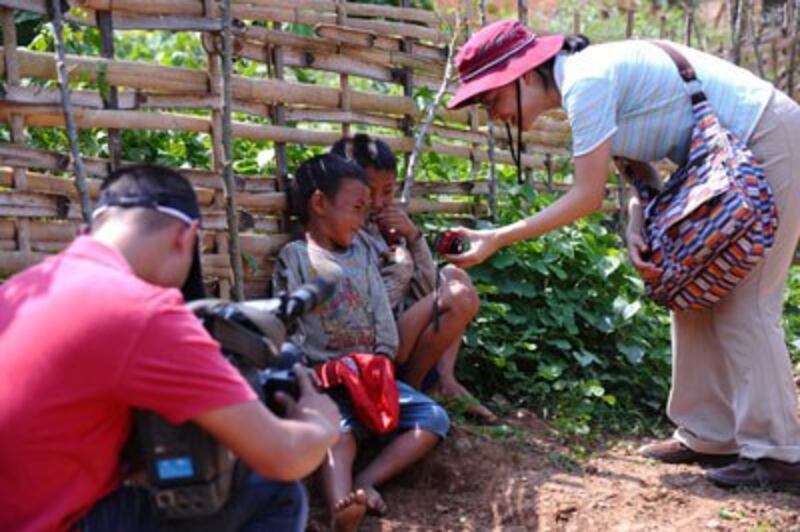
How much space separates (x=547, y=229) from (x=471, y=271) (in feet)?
4.44

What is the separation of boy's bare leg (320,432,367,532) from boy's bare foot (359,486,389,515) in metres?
0.06

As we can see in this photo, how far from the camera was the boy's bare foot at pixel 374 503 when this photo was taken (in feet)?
12.7

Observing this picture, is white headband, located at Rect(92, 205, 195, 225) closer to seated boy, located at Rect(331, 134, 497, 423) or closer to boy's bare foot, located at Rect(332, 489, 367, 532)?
boy's bare foot, located at Rect(332, 489, 367, 532)

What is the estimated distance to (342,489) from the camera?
12.5 ft

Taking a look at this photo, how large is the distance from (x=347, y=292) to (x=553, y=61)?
3.56 ft

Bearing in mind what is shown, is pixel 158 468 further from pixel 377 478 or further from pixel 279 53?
pixel 279 53

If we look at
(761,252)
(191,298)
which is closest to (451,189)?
(761,252)

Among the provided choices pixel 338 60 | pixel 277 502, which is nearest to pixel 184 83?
pixel 338 60

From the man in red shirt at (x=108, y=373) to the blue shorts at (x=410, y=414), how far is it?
59.6 inches

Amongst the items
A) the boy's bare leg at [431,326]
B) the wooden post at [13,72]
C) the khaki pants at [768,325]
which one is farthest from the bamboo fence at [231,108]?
the khaki pants at [768,325]

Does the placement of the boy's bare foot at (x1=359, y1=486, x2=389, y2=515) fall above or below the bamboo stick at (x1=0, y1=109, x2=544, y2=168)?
below

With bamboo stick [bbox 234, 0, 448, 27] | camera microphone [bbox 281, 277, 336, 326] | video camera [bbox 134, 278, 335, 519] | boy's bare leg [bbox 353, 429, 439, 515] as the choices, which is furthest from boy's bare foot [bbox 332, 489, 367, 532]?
bamboo stick [bbox 234, 0, 448, 27]

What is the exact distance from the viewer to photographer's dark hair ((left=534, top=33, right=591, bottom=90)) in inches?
162

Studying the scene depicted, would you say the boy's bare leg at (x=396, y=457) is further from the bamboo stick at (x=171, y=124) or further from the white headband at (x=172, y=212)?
the white headband at (x=172, y=212)
